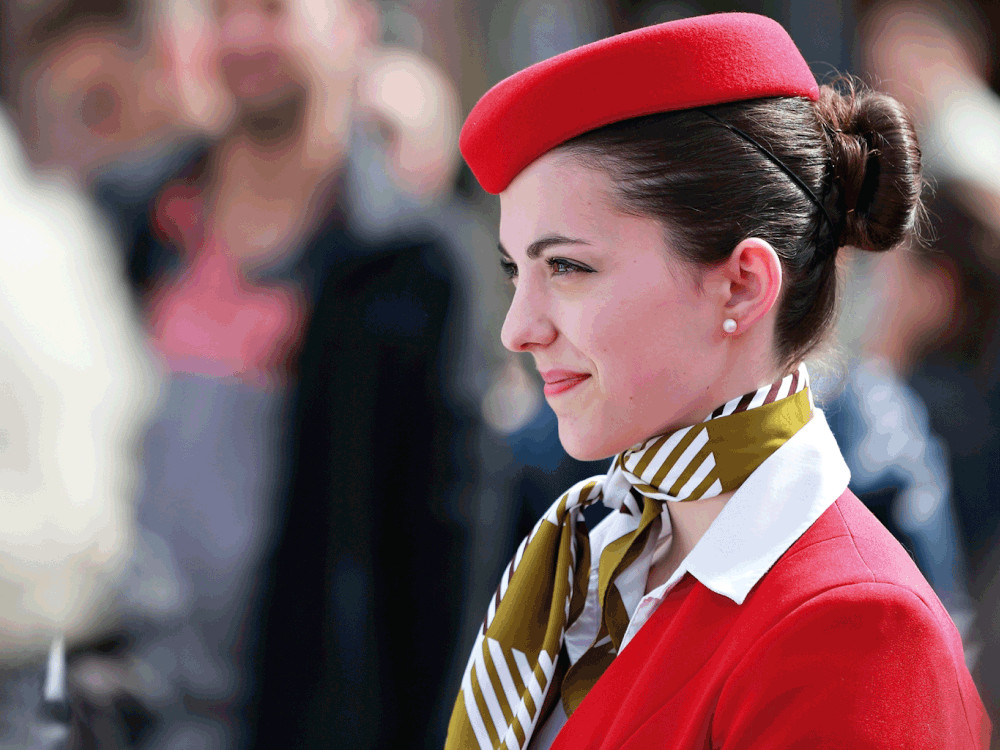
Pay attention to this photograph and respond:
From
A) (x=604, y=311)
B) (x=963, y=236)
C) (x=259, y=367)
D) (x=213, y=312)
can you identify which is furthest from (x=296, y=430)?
(x=963, y=236)

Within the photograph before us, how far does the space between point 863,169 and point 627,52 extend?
0.28m

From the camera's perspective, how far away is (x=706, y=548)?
779mm

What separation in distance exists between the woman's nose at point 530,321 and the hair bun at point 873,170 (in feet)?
1.07

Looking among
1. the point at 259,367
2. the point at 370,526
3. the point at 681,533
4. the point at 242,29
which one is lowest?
the point at 370,526

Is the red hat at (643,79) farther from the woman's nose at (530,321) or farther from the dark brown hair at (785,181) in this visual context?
the woman's nose at (530,321)

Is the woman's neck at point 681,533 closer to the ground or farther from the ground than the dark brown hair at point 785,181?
closer to the ground

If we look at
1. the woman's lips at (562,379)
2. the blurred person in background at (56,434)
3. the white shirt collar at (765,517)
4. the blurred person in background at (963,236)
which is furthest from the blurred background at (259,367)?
the woman's lips at (562,379)

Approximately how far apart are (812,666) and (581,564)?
1.19 ft

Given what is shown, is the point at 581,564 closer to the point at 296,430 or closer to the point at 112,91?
the point at 296,430

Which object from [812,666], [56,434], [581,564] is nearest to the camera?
[812,666]

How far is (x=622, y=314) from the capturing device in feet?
2.58

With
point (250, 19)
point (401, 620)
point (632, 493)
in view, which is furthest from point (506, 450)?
point (250, 19)

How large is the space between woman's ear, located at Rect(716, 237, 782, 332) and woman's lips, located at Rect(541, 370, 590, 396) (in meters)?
0.16

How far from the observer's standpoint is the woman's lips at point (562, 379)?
0.84 meters
